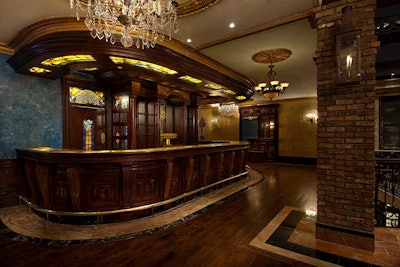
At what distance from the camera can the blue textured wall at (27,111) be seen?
4289mm

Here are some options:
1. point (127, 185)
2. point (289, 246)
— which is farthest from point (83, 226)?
point (289, 246)

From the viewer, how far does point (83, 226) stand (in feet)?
10.5

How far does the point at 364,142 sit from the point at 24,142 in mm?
6257

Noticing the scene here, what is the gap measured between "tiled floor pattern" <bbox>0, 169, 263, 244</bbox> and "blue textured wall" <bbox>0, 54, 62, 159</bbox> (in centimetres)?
141

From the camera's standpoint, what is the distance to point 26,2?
9.71 ft

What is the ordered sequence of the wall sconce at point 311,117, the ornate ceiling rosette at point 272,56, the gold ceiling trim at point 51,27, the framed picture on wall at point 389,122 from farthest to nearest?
the wall sconce at point 311,117, the framed picture on wall at point 389,122, the ornate ceiling rosette at point 272,56, the gold ceiling trim at point 51,27

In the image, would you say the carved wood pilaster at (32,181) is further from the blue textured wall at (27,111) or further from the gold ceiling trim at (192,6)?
the gold ceiling trim at (192,6)

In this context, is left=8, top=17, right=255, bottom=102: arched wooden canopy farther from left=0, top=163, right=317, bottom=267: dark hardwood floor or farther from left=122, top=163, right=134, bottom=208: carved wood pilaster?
left=0, top=163, right=317, bottom=267: dark hardwood floor

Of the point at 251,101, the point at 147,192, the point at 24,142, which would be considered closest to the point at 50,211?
the point at 147,192

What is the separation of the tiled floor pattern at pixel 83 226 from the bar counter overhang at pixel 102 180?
178 millimetres

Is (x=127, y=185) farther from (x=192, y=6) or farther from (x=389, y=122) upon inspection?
(x=389, y=122)

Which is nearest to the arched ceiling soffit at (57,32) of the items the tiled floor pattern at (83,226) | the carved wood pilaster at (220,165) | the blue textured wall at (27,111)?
the blue textured wall at (27,111)

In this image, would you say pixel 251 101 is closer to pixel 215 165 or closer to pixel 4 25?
pixel 215 165

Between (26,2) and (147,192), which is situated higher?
(26,2)
